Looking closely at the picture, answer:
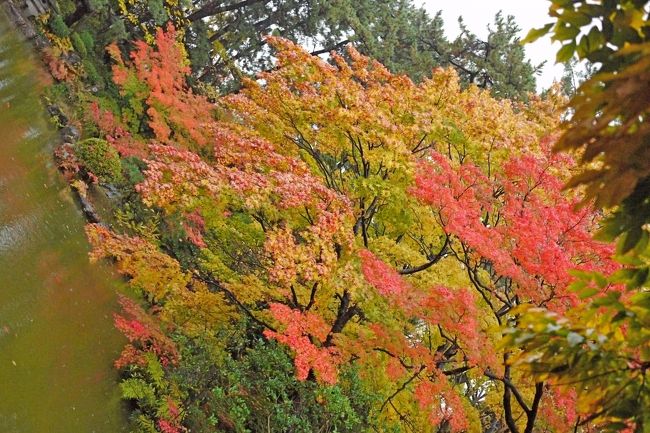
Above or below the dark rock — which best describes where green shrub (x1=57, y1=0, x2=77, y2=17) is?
above

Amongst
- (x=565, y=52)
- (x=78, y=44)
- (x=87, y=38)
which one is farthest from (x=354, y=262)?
(x=87, y=38)

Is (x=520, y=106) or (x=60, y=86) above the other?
(x=60, y=86)


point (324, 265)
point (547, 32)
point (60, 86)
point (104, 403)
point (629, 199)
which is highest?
point (60, 86)

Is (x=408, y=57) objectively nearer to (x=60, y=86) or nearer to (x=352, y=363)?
(x=60, y=86)

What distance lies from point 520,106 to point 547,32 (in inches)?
550

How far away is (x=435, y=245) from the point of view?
382 inches

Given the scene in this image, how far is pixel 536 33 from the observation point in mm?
2037

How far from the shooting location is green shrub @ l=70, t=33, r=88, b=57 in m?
15.6

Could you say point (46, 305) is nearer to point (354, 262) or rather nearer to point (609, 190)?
point (354, 262)

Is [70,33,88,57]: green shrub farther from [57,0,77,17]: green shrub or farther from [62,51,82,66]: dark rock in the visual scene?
[57,0,77,17]: green shrub

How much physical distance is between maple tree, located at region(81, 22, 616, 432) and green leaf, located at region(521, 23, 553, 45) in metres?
4.29

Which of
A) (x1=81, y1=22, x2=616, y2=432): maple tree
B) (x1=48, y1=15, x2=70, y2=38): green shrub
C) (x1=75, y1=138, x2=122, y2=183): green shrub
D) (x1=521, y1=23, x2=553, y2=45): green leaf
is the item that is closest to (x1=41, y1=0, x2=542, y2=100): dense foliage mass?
(x1=48, y1=15, x2=70, y2=38): green shrub

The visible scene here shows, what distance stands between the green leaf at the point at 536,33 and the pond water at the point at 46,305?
7.98 meters

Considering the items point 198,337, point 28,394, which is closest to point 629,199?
point 198,337
